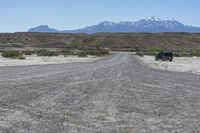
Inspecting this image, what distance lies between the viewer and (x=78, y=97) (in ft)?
55.9

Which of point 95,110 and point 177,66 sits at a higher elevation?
point 95,110

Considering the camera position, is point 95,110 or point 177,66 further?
point 177,66

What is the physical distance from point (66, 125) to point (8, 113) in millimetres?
2360

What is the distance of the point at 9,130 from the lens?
9992 millimetres

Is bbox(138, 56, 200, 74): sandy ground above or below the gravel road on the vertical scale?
below

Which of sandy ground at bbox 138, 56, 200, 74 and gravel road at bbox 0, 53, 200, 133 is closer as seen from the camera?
gravel road at bbox 0, 53, 200, 133

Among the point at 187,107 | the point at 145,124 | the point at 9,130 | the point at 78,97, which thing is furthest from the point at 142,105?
the point at 9,130

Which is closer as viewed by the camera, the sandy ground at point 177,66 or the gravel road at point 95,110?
the gravel road at point 95,110

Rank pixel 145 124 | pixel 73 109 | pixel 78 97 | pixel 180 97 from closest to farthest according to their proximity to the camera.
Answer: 1. pixel 145 124
2. pixel 73 109
3. pixel 78 97
4. pixel 180 97

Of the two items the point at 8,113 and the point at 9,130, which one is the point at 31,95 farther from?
the point at 9,130

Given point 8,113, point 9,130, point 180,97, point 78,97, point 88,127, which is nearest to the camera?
point 9,130

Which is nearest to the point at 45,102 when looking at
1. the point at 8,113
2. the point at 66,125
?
the point at 8,113

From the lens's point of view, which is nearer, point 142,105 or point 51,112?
point 51,112

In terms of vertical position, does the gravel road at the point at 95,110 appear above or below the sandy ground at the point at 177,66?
above
